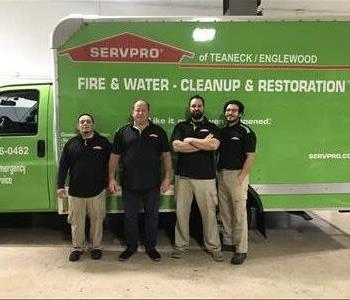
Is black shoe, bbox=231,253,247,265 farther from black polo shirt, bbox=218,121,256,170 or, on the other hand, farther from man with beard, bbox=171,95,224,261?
black polo shirt, bbox=218,121,256,170

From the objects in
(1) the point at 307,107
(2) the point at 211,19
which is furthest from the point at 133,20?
(1) the point at 307,107

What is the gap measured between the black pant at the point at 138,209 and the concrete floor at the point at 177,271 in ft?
0.80

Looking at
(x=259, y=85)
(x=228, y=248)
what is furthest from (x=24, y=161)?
(x=259, y=85)

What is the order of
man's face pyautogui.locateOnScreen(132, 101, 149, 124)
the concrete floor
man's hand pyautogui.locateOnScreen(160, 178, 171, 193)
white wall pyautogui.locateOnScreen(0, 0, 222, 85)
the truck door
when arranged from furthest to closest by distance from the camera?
white wall pyautogui.locateOnScreen(0, 0, 222, 85), the truck door, man's hand pyautogui.locateOnScreen(160, 178, 171, 193), man's face pyautogui.locateOnScreen(132, 101, 149, 124), the concrete floor

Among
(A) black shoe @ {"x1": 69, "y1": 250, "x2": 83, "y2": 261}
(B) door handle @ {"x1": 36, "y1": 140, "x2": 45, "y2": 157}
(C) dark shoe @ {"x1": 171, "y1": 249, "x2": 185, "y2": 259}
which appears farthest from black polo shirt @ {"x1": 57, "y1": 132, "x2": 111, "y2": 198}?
(C) dark shoe @ {"x1": 171, "y1": 249, "x2": 185, "y2": 259}

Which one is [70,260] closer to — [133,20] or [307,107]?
[133,20]

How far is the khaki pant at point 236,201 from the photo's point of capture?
4.84 meters

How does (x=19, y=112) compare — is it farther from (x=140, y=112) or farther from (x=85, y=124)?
(x=140, y=112)

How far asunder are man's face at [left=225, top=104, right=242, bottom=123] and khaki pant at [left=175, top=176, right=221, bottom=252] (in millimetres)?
693

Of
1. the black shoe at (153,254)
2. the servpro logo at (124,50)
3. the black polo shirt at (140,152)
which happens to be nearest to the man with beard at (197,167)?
the black polo shirt at (140,152)

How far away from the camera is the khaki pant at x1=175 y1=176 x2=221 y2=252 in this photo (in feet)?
15.9

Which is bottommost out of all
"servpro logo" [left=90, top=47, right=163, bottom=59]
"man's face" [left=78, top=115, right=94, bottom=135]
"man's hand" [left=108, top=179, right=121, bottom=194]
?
"man's hand" [left=108, top=179, right=121, bottom=194]

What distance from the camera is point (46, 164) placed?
5.28 metres

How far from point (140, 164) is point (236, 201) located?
3.63 feet
